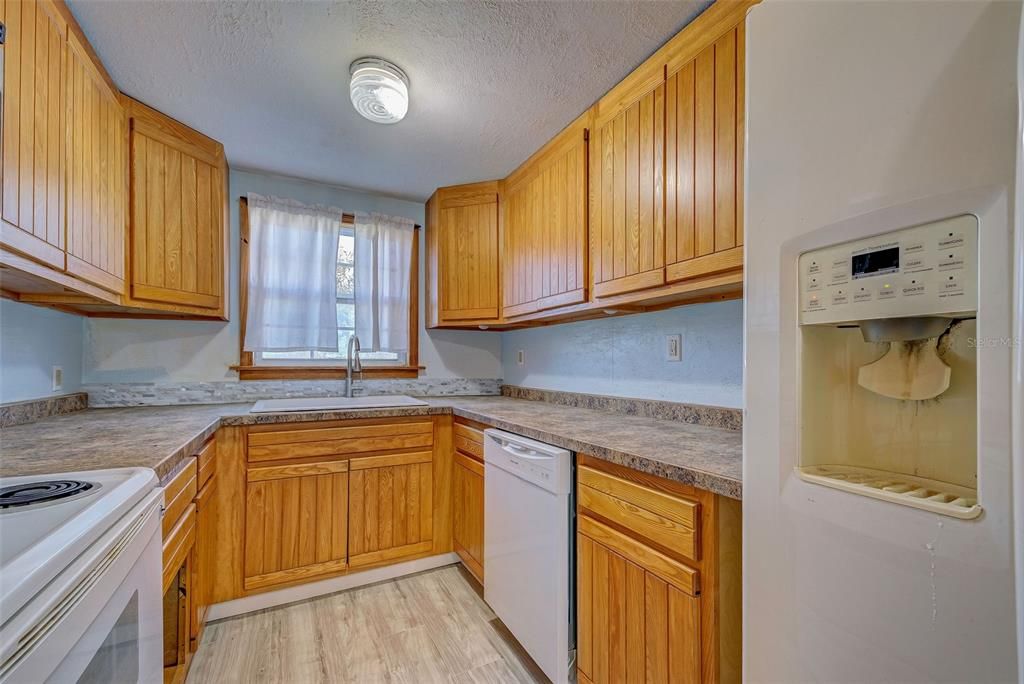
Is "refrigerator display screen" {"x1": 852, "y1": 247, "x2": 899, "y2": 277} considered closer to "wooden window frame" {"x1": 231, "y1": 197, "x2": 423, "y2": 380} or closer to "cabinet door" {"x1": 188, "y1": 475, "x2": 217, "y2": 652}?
"cabinet door" {"x1": 188, "y1": 475, "x2": 217, "y2": 652}

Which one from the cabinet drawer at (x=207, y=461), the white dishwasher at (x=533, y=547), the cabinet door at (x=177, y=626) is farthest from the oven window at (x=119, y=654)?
the white dishwasher at (x=533, y=547)

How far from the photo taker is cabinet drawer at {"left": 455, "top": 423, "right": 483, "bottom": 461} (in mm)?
1998

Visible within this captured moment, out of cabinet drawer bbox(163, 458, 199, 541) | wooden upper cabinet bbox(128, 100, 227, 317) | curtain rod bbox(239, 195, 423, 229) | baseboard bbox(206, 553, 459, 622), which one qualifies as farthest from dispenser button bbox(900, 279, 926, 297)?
curtain rod bbox(239, 195, 423, 229)

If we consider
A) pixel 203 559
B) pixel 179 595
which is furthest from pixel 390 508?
pixel 179 595

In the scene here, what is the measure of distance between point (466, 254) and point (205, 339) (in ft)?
5.12

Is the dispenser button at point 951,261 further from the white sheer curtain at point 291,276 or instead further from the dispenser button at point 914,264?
the white sheer curtain at point 291,276

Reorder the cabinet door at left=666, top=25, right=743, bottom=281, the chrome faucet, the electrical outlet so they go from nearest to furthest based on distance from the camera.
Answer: the cabinet door at left=666, top=25, right=743, bottom=281 < the electrical outlet < the chrome faucet

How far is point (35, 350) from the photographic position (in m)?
1.70

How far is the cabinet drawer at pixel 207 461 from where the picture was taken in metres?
1.63

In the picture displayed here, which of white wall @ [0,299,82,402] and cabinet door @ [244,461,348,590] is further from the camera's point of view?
cabinet door @ [244,461,348,590]

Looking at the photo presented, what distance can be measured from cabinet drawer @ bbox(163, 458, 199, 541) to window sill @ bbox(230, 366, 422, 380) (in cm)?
102

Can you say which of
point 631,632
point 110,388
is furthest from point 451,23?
point 110,388

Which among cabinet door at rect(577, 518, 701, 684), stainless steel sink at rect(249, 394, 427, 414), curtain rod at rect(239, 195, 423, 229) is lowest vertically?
cabinet door at rect(577, 518, 701, 684)

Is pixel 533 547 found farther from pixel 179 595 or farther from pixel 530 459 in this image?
pixel 179 595
